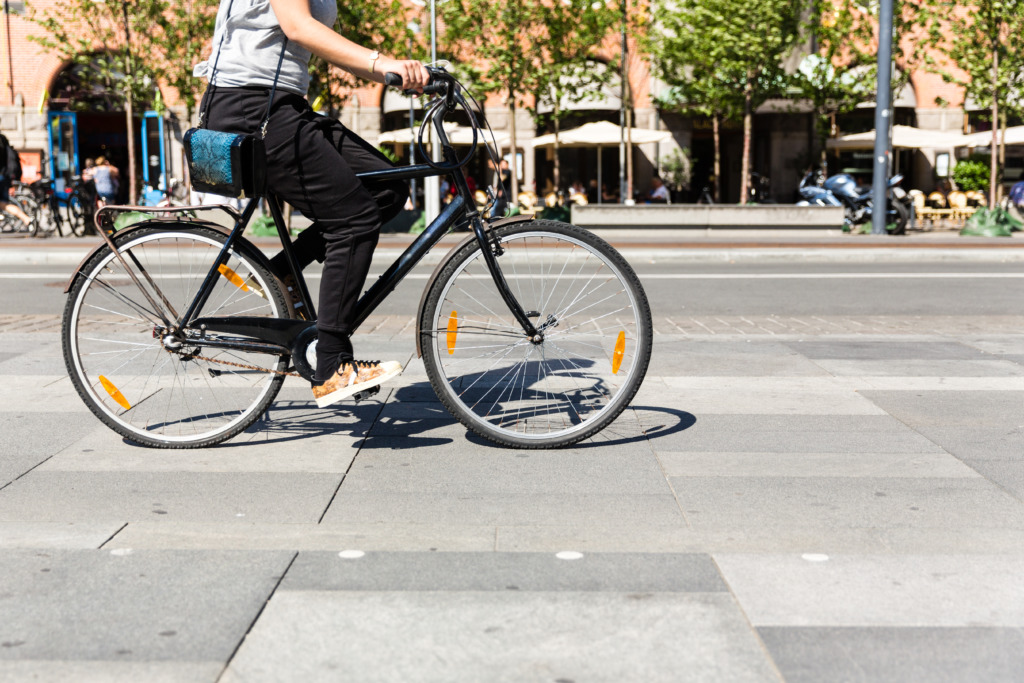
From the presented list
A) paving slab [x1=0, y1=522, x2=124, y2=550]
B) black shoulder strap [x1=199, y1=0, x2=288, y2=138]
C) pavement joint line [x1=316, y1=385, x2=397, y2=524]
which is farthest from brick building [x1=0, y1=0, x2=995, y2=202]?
paving slab [x1=0, y1=522, x2=124, y2=550]

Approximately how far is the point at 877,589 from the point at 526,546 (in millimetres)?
925

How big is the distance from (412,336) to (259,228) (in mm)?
11607

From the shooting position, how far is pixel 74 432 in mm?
4504

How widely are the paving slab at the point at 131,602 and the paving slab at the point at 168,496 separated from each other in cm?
37

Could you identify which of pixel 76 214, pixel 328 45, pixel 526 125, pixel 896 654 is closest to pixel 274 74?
pixel 328 45

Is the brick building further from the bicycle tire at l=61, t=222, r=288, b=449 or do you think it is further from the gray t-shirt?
the gray t-shirt

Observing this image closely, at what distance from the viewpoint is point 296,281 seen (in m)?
4.19

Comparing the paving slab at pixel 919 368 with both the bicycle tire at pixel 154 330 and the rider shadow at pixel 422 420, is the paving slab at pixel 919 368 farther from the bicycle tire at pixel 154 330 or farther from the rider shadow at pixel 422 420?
the bicycle tire at pixel 154 330

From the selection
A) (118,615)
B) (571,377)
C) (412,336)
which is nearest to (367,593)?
(118,615)

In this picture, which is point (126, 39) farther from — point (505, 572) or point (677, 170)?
point (505, 572)

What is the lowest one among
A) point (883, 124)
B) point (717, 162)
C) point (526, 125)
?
point (717, 162)

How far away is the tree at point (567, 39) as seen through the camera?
2394 centimetres

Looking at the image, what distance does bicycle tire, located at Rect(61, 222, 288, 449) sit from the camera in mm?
4121

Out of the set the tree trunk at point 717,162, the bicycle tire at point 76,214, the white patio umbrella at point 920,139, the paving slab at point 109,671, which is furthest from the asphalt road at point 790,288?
the tree trunk at point 717,162
